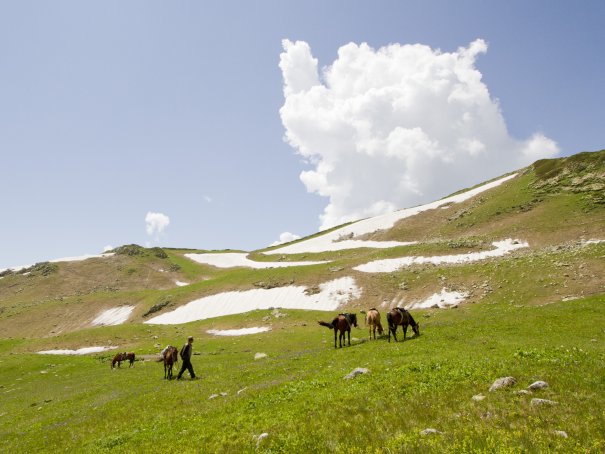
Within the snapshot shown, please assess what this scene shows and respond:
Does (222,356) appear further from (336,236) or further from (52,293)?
(52,293)

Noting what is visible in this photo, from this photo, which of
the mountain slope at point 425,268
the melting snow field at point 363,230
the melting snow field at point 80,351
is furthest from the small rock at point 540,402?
the melting snow field at point 363,230

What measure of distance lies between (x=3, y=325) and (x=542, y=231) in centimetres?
11780

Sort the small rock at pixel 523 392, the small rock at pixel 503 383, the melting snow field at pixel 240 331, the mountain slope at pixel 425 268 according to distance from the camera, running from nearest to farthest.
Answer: the small rock at pixel 523 392, the small rock at pixel 503 383, the mountain slope at pixel 425 268, the melting snow field at pixel 240 331

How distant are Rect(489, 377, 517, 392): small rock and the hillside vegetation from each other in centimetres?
34

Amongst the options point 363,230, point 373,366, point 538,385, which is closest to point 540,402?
point 538,385

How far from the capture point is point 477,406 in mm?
11273

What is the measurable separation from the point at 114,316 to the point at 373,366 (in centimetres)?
7808

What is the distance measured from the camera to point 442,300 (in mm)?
51062

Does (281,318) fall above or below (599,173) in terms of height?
below

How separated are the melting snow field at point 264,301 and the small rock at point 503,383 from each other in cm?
4820

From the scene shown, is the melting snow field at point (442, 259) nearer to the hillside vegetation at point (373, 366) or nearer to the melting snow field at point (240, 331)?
the hillside vegetation at point (373, 366)

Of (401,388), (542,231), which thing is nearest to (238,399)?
(401,388)

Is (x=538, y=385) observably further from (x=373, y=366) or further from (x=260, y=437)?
(x=260, y=437)

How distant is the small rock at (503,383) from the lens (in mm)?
12712
